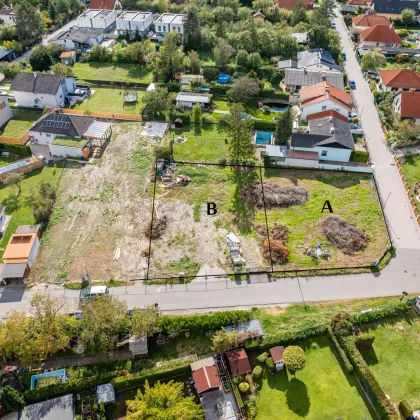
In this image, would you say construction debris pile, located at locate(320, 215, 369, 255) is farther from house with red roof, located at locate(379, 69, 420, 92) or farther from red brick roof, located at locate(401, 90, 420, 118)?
house with red roof, located at locate(379, 69, 420, 92)

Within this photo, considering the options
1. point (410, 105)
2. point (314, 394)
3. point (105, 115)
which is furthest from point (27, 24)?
point (314, 394)

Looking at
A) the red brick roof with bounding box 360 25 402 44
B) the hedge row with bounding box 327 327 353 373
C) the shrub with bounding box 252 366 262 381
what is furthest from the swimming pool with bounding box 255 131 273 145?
the red brick roof with bounding box 360 25 402 44

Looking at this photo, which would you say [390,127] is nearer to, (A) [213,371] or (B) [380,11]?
(A) [213,371]

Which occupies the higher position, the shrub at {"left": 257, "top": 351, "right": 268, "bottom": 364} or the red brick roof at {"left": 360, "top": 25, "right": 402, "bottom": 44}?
the red brick roof at {"left": 360, "top": 25, "right": 402, "bottom": 44}

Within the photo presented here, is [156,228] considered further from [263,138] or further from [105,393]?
[263,138]

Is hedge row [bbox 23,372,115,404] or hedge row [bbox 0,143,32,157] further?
hedge row [bbox 0,143,32,157]

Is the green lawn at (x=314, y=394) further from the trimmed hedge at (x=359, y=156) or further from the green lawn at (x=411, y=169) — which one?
the trimmed hedge at (x=359, y=156)
